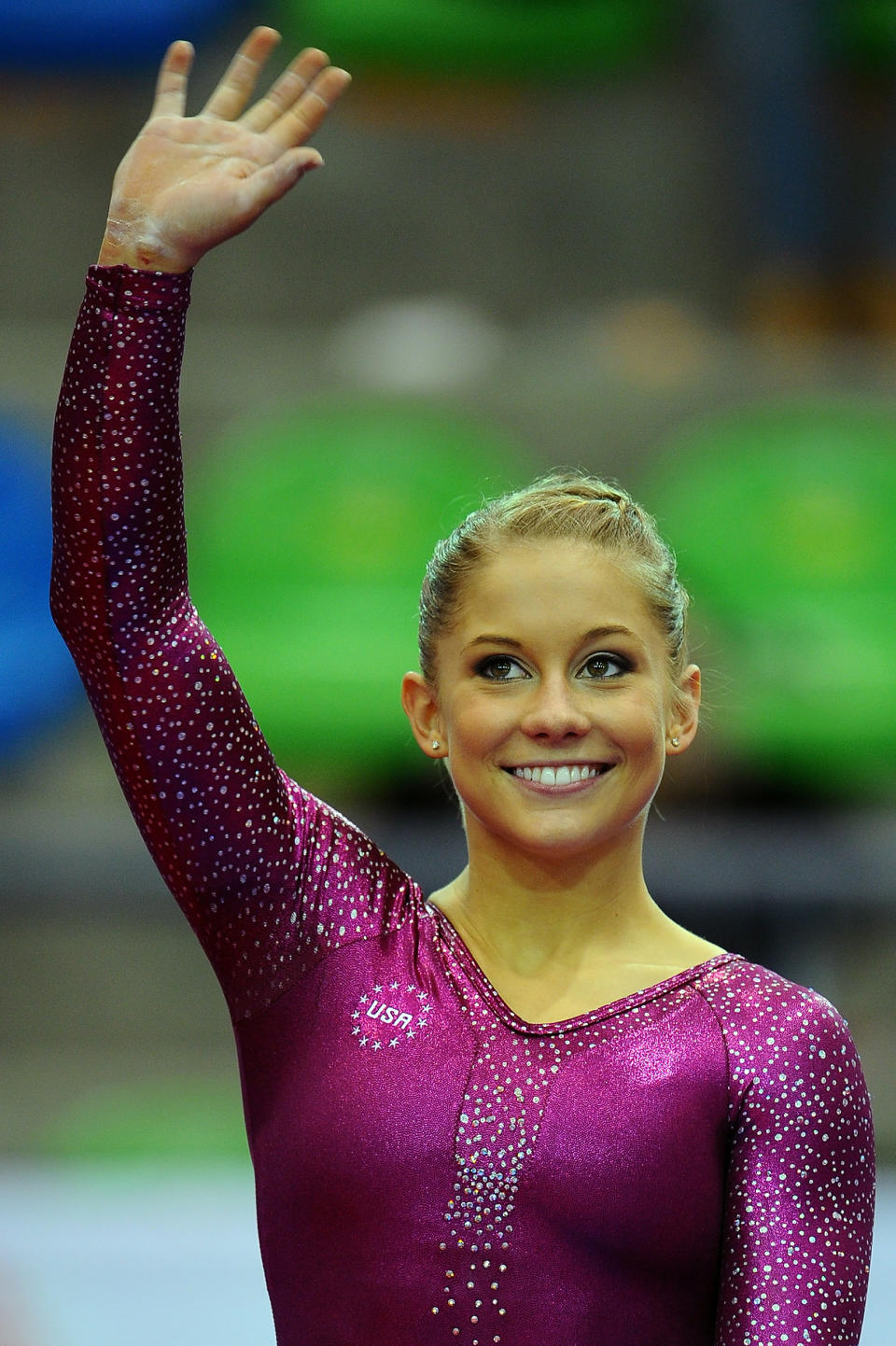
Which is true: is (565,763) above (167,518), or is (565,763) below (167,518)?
below

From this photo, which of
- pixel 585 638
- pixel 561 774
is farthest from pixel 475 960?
pixel 585 638

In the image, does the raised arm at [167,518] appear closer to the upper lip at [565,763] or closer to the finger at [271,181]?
the finger at [271,181]

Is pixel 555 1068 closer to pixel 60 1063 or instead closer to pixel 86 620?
pixel 86 620

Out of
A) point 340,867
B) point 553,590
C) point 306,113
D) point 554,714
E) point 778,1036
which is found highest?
point 306,113

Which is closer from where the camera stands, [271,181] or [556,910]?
[271,181]

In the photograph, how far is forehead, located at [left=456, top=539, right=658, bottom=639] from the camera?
1.46 m

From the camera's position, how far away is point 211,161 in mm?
1385

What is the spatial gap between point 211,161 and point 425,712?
508 mm

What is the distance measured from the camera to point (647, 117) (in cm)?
541

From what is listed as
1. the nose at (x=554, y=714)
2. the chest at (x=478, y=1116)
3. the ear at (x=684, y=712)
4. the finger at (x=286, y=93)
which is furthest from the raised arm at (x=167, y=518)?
the ear at (x=684, y=712)

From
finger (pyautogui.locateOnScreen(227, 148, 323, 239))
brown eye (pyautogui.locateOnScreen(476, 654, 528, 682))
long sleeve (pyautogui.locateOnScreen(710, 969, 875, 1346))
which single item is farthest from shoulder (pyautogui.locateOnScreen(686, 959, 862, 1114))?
finger (pyautogui.locateOnScreen(227, 148, 323, 239))

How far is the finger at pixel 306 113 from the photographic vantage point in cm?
140

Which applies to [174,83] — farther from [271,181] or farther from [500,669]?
[500,669]

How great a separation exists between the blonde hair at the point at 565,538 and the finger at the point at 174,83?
0.43 m
